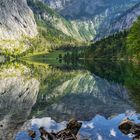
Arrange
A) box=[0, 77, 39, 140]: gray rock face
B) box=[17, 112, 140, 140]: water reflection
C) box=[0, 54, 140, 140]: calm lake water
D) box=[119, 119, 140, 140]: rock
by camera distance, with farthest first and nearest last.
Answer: box=[0, 77, 39, 140]: gray rock face
box=[0, 54, 140, 140]: calm lake water
box=[17, 112, 140, 140]: water reflection
box=[119, 119, 140, 140]: rock

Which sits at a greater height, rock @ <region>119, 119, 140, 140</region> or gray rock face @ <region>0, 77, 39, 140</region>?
rock @ <region>119, 119, 140, 140</region>

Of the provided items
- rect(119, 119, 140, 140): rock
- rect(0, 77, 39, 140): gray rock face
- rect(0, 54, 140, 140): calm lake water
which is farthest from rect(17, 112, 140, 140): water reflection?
rect(0, 77, 39, 140): gray rock face

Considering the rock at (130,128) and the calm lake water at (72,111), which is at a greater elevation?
the rock at (130,128)

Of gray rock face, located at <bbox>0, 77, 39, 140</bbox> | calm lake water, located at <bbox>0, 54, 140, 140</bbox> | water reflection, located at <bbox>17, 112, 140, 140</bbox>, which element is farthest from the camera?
gray rock face, located at <bbox>0, 77, 39, 140</bbox>

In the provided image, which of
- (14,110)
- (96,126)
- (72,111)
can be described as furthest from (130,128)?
(14,110)

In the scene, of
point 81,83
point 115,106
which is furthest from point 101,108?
point 81,83

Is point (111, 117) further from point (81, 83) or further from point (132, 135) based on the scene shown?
point (81, 83)

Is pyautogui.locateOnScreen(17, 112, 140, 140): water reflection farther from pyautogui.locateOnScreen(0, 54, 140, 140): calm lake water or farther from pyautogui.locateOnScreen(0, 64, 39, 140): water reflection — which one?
pyautogui.locateOnScreen(0, 64, 39, 140): water reflection

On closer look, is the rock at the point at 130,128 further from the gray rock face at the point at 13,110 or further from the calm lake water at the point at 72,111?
the gray rock face at the point at 13,110

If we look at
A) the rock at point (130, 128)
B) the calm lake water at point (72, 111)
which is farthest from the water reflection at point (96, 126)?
the rock at point (130, 128)

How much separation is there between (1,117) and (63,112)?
294 inches

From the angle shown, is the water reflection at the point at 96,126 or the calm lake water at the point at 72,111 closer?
the water reflection at the point at 96,126

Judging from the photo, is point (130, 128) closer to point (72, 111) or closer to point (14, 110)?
point (72, 111)

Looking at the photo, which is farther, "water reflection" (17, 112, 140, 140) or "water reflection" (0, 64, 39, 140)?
"water reflection" (0, 64, 39, 140)
